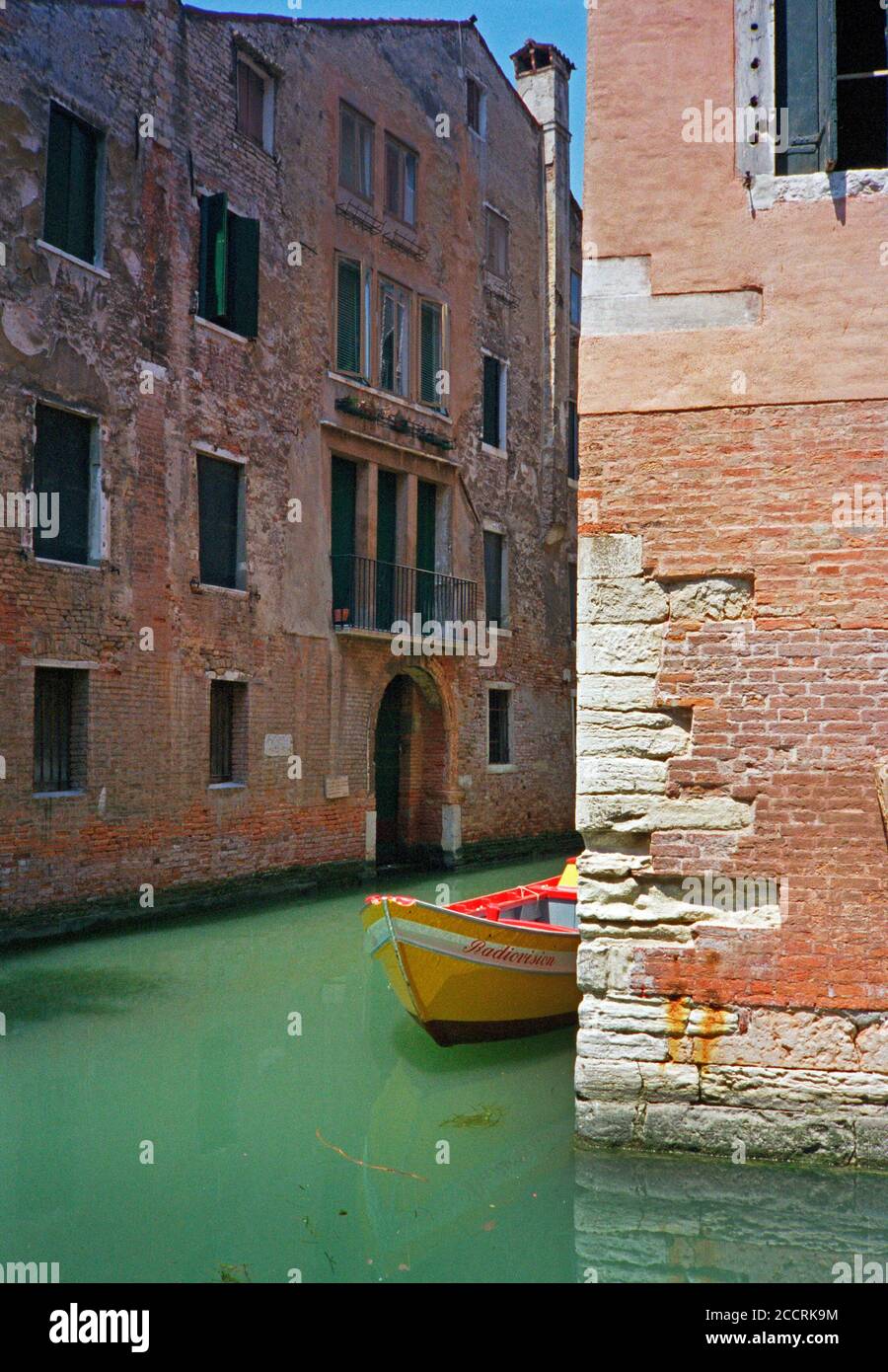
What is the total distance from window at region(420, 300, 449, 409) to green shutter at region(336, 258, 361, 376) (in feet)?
5.37

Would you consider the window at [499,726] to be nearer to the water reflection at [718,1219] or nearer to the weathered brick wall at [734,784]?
the weathered brick wall at [734,784]

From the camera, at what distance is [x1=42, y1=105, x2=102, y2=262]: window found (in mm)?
11461

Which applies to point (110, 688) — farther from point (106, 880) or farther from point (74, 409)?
point (74, 409)

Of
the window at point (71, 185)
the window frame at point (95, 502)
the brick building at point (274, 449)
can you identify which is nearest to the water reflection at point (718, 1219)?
the brick building at point (274, 449)

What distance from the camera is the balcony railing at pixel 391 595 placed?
1557 cm

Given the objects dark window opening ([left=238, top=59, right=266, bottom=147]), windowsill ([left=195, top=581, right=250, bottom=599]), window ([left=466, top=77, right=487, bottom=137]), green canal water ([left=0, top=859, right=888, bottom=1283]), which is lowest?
green canal water ([left=0, top=859, right=888, bottom=1283])

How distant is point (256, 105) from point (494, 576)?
25.3 ft

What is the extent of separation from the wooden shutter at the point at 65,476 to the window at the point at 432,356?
6.70 metres

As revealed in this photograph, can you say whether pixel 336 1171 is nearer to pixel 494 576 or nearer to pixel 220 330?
pixel 220 330

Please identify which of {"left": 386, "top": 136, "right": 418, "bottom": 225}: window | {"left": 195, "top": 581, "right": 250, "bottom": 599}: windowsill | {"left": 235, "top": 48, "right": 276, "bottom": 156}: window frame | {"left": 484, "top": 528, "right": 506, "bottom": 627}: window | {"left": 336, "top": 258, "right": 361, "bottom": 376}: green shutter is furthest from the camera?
{"left": 484, "top": 528, "right": 506, "bottom": 627}: window

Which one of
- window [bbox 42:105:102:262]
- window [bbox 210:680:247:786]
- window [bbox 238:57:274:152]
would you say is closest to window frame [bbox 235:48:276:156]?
window [bbox 238:57:274:152]

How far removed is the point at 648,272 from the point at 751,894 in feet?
9.47

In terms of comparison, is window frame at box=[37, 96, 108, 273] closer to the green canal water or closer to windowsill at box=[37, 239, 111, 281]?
windowsill at box=[37, 239, 111, 281]
